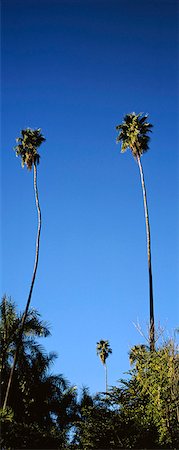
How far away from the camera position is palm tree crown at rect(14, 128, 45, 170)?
3553 cm

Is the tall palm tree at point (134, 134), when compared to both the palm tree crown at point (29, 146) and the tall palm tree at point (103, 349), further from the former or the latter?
the tall palm tree at point (103, 349)

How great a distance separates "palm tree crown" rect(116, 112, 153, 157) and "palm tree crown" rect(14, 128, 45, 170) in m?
6.17

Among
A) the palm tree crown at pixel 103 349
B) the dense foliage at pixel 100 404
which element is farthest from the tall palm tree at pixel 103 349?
the dense foliage at pixel 100 404

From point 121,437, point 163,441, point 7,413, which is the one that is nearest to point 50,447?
point 7,413

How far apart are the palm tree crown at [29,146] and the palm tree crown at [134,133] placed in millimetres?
6173

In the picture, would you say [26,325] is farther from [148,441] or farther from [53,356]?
[148,441]

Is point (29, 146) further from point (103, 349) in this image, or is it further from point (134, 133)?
point (103, 349)

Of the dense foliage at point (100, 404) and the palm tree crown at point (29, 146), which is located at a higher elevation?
the palm tree crown at point (29, 146)

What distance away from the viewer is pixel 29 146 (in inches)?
1410

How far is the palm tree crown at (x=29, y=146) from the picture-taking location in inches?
1399

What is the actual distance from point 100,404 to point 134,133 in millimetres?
19904

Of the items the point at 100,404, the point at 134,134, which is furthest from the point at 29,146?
the point at 100,404

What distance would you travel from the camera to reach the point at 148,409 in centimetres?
2062

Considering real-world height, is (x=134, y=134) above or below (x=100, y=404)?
above
